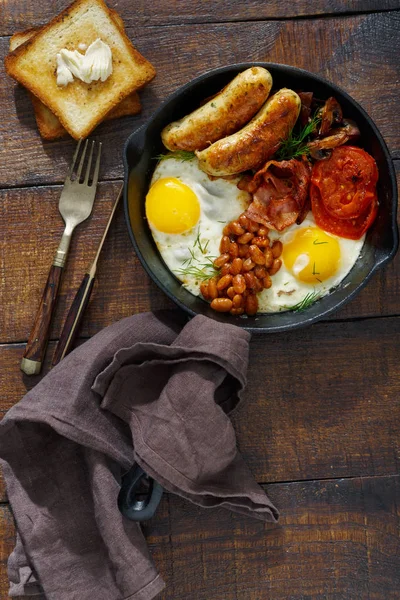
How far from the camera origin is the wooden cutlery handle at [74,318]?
231cm

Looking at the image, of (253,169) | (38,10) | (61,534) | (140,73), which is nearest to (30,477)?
(61,534)

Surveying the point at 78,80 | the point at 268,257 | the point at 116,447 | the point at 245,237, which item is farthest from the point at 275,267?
the point at 78,80

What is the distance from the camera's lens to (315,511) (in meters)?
2.43

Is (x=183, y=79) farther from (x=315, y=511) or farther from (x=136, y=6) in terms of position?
(x=315, y=511)

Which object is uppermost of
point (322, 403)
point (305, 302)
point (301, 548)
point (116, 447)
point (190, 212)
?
point (190, 212)

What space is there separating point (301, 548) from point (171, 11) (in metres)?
2.14

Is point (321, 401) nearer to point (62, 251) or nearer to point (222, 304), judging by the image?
point (222, 304)

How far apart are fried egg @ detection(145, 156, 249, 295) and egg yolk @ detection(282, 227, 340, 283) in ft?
0.76

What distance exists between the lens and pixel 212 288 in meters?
2.20

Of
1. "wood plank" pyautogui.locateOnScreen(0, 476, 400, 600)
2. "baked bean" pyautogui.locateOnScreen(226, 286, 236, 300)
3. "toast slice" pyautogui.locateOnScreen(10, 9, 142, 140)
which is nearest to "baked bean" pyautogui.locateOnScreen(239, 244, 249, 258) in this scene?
"baked bean" pyautogui.locateOnScreen(226, 286, 236, 300)

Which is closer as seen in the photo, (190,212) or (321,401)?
(190,212)

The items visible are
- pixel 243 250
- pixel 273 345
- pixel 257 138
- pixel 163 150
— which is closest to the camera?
pixel 257 138

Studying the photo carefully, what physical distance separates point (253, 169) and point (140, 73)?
1.84ft

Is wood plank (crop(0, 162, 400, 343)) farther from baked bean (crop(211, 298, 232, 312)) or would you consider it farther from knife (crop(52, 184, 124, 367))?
baked bean (crop(211, 298, 232, 312))
